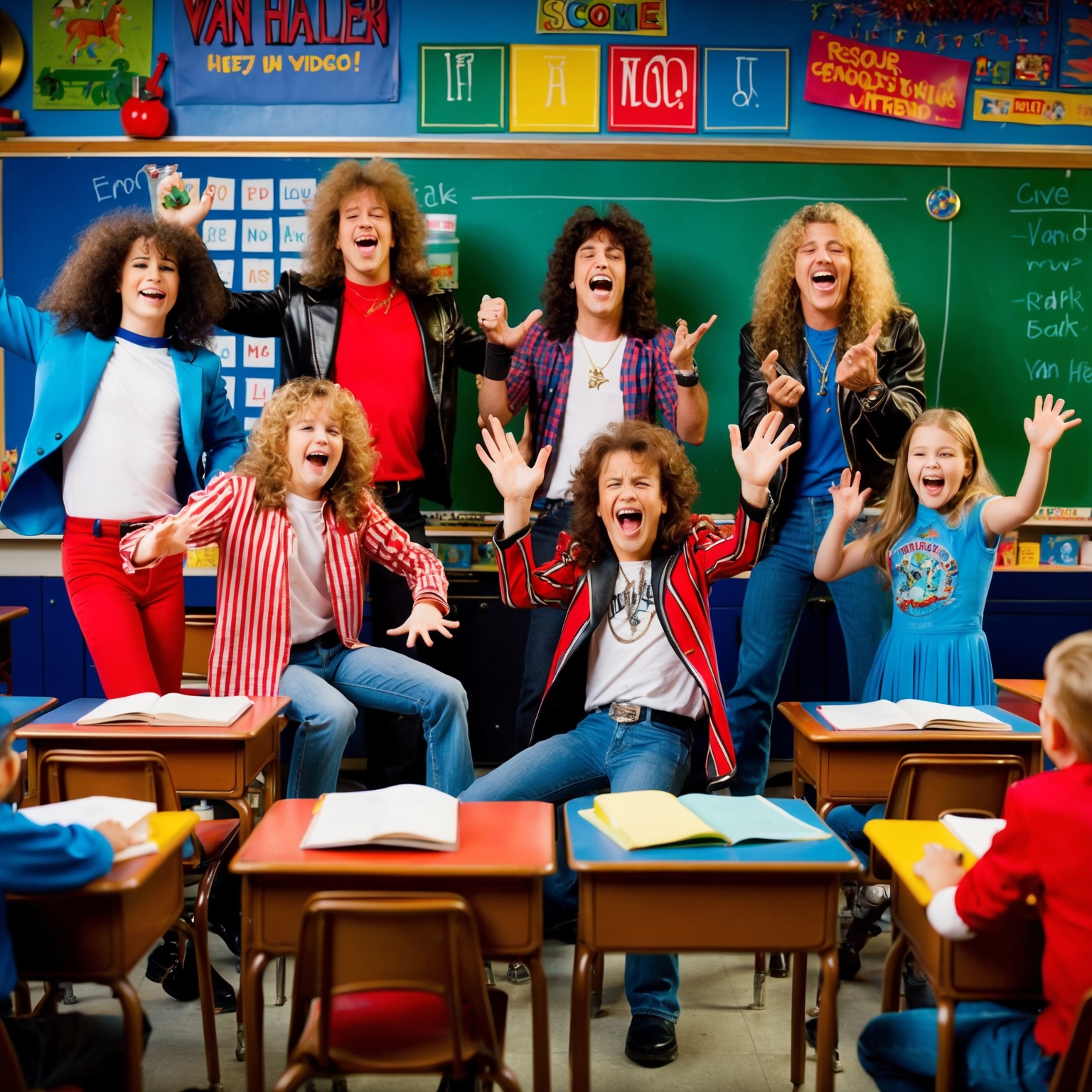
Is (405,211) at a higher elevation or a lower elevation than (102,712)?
higher

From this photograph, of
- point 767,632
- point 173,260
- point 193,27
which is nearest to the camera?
point 173,260

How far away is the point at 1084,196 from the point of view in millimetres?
4301

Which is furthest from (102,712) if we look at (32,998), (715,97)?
(715,97)

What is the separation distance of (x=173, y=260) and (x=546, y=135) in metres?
1.75

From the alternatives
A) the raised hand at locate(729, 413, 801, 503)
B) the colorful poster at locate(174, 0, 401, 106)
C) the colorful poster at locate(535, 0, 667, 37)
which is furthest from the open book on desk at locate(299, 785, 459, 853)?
the colorful poster at locate(535, 0, 667, 37)

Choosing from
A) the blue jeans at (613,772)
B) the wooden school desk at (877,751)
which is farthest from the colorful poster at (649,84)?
the wooden school desk at (877,751)

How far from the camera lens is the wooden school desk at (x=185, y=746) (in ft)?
7.34

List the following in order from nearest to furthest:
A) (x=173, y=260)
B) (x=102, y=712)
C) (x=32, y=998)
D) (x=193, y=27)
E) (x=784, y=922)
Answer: (x=784, y=922) → (x=102, y=712) → (x=32, y=998) → (x=173, y=260) → (x=193, y=27)

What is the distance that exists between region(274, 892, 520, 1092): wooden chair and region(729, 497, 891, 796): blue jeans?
1.86 meters

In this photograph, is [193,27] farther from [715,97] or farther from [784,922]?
[784,922]

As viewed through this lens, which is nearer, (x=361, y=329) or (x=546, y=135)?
(x=361, y=329)

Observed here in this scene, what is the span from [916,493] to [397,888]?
2.02 metres

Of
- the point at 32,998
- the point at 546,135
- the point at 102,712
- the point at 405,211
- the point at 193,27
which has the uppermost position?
the point at 193,27

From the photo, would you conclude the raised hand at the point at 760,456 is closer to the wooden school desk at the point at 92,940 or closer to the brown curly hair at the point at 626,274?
the brown curly hair at the point at 626,274
